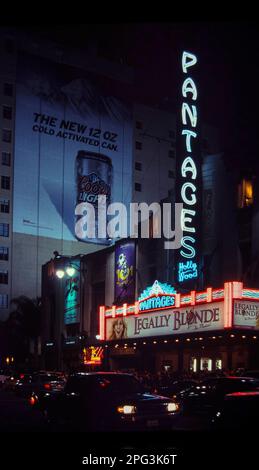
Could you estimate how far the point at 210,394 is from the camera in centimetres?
1902

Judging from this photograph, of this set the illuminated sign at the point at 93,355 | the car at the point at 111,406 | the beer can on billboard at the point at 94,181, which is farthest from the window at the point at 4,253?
the car at the point at 111,406

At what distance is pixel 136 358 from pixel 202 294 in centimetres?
1243

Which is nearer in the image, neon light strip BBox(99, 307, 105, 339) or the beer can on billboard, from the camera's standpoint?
neon light strip BBox(99, 307, 105, 339)

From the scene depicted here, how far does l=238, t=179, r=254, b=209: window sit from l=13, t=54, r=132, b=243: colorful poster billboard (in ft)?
181

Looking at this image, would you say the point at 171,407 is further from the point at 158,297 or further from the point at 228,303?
the point at 158,297

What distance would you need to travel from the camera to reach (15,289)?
8638cm

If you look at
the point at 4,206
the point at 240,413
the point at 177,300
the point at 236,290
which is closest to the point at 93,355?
the point at 177,300

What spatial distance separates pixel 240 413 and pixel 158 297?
24.3 metres

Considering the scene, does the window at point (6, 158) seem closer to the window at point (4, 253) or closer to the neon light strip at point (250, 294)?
the window at point (4, 253)

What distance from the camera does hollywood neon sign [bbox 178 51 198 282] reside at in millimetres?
34125

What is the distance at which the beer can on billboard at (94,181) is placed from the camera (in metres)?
93.6

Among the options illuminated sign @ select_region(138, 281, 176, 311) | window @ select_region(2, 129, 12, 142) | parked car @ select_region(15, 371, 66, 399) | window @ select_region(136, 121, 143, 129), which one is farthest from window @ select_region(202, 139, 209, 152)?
parked car @ select_region(15, 371, 66, 399)

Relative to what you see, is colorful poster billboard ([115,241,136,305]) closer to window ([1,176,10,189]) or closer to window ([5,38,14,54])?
window ([1,176,10,189])

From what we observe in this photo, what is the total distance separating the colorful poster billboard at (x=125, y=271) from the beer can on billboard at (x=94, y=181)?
48.7 m
